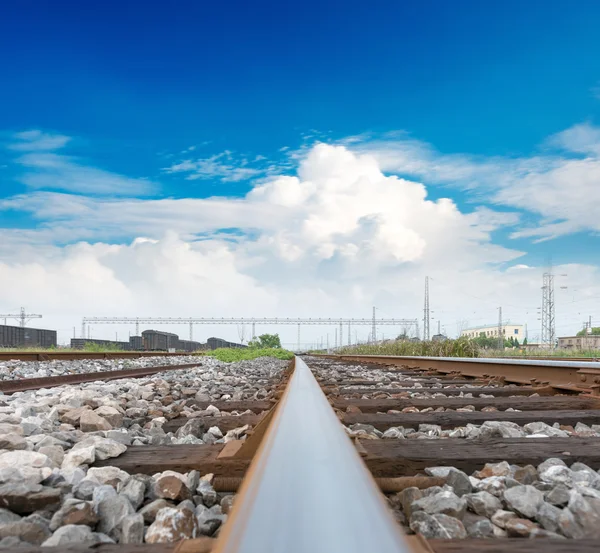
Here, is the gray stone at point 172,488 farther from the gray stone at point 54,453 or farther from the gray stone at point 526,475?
the gray stone at point 526,475

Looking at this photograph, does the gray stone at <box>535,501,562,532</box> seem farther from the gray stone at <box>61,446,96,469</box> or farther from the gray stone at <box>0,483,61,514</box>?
the gray stone at <box>61,446,96,469</box>

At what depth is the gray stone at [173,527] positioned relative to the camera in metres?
1.32

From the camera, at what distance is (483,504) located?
4.91ft

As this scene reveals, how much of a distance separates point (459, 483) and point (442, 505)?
28 centimetres

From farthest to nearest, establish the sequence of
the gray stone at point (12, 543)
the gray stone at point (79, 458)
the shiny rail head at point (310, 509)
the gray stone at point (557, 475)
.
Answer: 1. the gray stone at point (79, 458)
2. the gray stone at point (557, 475)
3. the gray stone at point (12, 543)
4. the shiny rail head at point (310, 509)

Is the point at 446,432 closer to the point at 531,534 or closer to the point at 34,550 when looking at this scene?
the point at 531,534

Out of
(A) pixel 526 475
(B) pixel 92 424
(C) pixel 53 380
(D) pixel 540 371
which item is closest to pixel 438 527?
(A) pixel 526 475

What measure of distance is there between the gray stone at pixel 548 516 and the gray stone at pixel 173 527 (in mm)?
874

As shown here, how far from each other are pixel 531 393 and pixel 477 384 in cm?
116

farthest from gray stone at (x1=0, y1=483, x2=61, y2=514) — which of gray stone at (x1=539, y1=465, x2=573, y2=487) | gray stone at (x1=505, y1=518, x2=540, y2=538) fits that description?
gray stone at (x1=539, y1=465, x2=573, y2=487)

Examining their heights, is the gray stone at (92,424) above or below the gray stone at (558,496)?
below

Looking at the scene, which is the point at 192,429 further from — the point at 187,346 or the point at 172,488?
the point at 187,346

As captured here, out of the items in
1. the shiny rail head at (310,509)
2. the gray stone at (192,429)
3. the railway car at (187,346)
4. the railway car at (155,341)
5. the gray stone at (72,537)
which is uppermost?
the shiny rail head at (310,509)

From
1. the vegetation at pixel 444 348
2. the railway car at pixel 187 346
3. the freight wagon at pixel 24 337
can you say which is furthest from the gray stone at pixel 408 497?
the railway car at pixel 187 346
